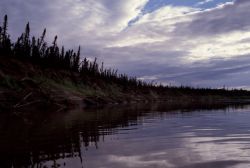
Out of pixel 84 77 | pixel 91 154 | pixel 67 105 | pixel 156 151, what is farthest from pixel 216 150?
pixel 84 77

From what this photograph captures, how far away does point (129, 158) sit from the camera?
835cm

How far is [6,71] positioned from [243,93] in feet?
431

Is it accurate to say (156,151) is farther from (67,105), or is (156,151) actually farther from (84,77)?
(84,77)

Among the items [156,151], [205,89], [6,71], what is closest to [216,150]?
[156,151]

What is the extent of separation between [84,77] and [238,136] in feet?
200

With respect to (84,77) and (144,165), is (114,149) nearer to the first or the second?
(144,165)

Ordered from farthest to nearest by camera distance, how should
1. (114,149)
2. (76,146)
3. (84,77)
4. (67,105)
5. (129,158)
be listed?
1. (84,77)
2. (67,105)
3. (76,146)
4. (114,149)
5. (129,158)

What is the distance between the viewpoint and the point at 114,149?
9.88m

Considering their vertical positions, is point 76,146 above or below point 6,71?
below

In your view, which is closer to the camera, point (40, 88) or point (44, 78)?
point (40, 88)

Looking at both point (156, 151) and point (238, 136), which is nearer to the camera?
point (156, 151)

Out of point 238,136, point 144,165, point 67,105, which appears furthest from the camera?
point 67,105

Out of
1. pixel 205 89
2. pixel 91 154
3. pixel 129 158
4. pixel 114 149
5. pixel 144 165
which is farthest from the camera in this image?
pixel 205 89

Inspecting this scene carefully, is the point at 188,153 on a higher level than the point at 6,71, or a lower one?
lower
